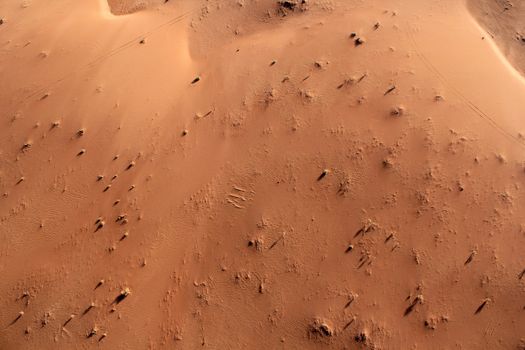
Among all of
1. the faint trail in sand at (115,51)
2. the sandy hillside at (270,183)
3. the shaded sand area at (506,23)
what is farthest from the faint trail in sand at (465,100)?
the faint trail in sand at (115,51)

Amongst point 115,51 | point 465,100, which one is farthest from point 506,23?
point 115,51

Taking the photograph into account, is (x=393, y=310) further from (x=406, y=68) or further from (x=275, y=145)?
(x=406, y=68)

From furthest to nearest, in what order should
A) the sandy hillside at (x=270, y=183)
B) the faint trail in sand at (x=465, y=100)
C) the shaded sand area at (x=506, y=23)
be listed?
1. the shaded sand area at (x=506, y=23)
2. the faint trail in sand at (x=465, y=100)
3. the sandy hillside at (x=270, y=183)

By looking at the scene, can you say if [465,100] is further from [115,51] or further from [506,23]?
[115,51]

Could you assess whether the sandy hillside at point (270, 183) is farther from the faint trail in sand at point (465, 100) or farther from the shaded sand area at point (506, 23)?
the shaded sand area at point (506, 23)

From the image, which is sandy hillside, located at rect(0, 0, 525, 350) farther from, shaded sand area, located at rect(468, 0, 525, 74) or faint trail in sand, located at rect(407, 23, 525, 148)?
shaded sand area, located at rect(468, 0, 525, 74)

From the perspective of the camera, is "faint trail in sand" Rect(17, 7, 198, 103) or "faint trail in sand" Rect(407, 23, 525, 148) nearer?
"faint trail in sand" Rect(407, 23, 525, 148)

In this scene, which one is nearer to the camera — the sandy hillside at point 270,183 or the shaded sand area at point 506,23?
the sandy hillside at point 270,183

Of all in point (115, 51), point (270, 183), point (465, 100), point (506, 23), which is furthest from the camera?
point (115, 51)

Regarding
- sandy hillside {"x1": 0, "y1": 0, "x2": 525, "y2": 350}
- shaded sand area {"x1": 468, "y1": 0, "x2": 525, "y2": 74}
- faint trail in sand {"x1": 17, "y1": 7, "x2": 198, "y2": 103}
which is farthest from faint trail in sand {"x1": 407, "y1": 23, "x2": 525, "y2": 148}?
faint trail in sand {"x1": 17, "y1": 7, "x2": 198, "y2": 103}
